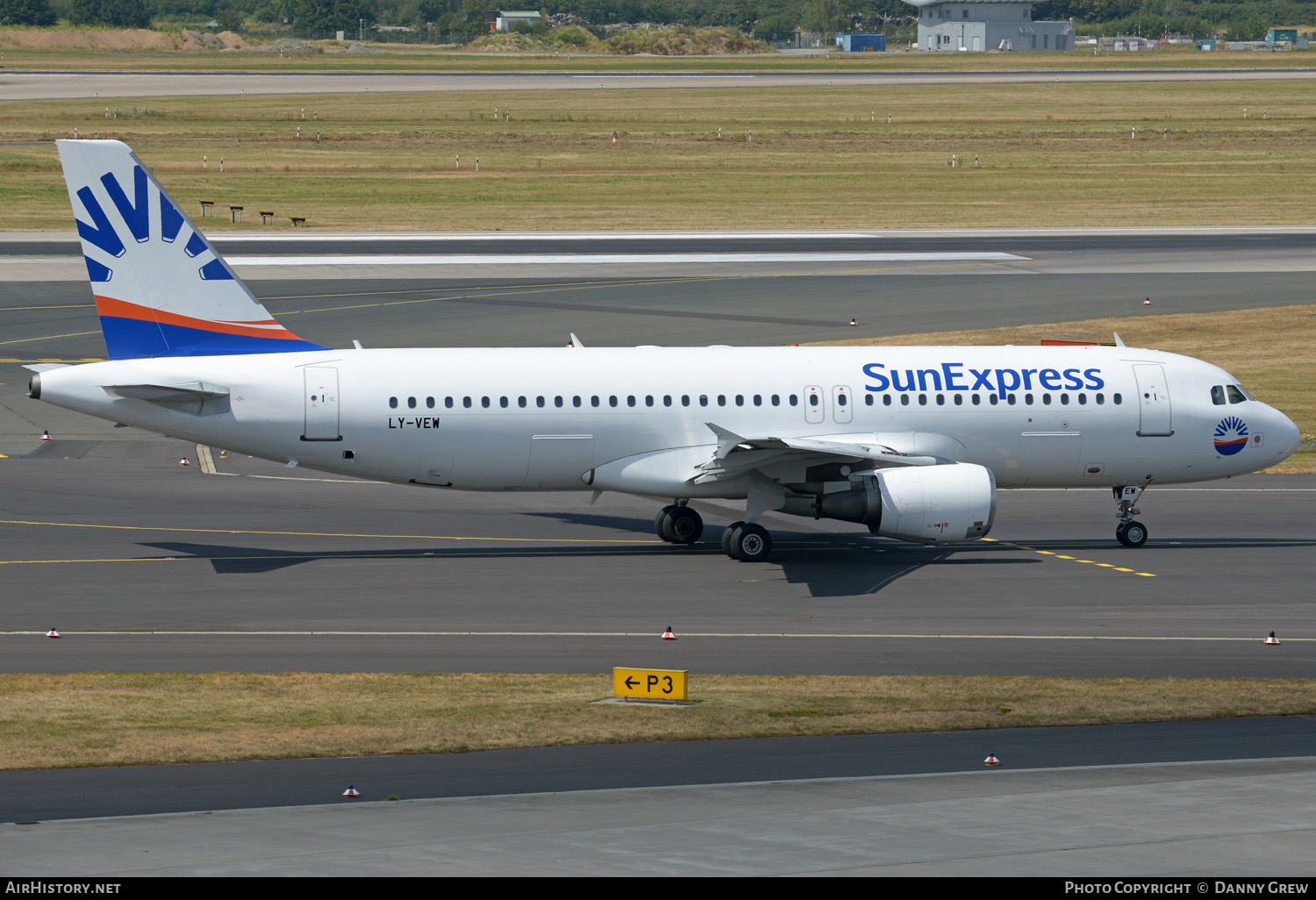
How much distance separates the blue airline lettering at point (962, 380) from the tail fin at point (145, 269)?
1427cm

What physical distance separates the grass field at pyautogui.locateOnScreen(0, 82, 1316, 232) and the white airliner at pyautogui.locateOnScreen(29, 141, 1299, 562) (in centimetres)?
6311

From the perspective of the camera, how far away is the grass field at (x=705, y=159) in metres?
106

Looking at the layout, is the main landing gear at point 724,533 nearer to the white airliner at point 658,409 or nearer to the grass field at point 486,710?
the white airliner at point 658,409

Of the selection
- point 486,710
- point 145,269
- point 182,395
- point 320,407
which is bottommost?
point 486,710

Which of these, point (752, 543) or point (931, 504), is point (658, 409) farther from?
point (931, 504)

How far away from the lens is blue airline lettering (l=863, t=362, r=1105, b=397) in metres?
38.2

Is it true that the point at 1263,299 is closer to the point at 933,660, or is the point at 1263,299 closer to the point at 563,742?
the point at 933,660

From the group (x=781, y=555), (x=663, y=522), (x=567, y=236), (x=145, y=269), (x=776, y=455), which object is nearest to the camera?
(x=776, y=455)

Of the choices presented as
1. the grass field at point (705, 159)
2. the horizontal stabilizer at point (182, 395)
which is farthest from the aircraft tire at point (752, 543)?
the grass field at point (705, 159)

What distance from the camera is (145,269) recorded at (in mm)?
36219

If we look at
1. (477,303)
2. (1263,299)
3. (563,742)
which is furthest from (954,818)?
(1263,299)

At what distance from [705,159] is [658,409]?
313ft

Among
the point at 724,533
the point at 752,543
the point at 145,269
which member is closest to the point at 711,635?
the point at 752,543

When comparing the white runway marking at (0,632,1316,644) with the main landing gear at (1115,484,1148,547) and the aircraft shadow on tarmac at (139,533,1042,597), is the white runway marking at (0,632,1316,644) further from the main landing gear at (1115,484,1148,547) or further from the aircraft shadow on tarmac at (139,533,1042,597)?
the main landing gear at (1115,484,1148,547)
